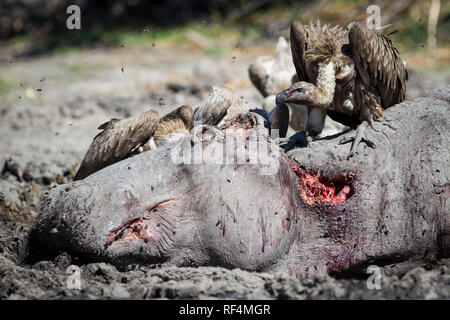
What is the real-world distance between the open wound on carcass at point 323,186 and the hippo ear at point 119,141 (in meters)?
1.14

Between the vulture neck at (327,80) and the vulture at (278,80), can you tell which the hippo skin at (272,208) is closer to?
the vulture neck at (327,80)

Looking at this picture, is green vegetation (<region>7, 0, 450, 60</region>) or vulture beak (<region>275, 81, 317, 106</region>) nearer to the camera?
Result: vulture beak (<region>275, 81, 317, 106</region>)

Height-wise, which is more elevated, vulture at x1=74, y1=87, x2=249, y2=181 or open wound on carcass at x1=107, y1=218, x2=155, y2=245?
vulture at x1=74, y1=87, x2=249, y2=181

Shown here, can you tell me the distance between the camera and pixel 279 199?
3375 mm

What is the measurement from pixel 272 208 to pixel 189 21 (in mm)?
12215

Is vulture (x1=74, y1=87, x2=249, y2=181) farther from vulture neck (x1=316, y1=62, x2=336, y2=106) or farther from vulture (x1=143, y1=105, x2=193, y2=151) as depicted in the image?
vulture neck (x1=316, y1=62, x2=336, y2=106)

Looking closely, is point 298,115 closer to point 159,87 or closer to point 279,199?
point 279,199

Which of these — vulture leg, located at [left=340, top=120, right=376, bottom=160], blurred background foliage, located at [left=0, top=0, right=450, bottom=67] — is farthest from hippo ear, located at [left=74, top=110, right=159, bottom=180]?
blurred background foliage, located at [left=0, top=0, right=450, bottom=67]

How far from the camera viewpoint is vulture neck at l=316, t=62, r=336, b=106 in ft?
13.0

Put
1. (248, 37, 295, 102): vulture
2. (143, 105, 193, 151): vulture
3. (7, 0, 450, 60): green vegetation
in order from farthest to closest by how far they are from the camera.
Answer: (7, 0, 450, 60): green vegetation < (248, 37, 295, 102): vulture < (143, 105, 193, 151): vulture

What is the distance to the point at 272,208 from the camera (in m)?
3.33

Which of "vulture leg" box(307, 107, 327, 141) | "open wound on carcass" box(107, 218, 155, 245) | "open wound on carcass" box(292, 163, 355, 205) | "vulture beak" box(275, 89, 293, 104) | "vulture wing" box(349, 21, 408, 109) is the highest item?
"vulture wing" box(349, 21, 408, 109)

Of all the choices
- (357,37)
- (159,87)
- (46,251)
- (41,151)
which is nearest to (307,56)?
(357,37)

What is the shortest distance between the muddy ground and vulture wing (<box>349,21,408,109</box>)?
4.35ft
